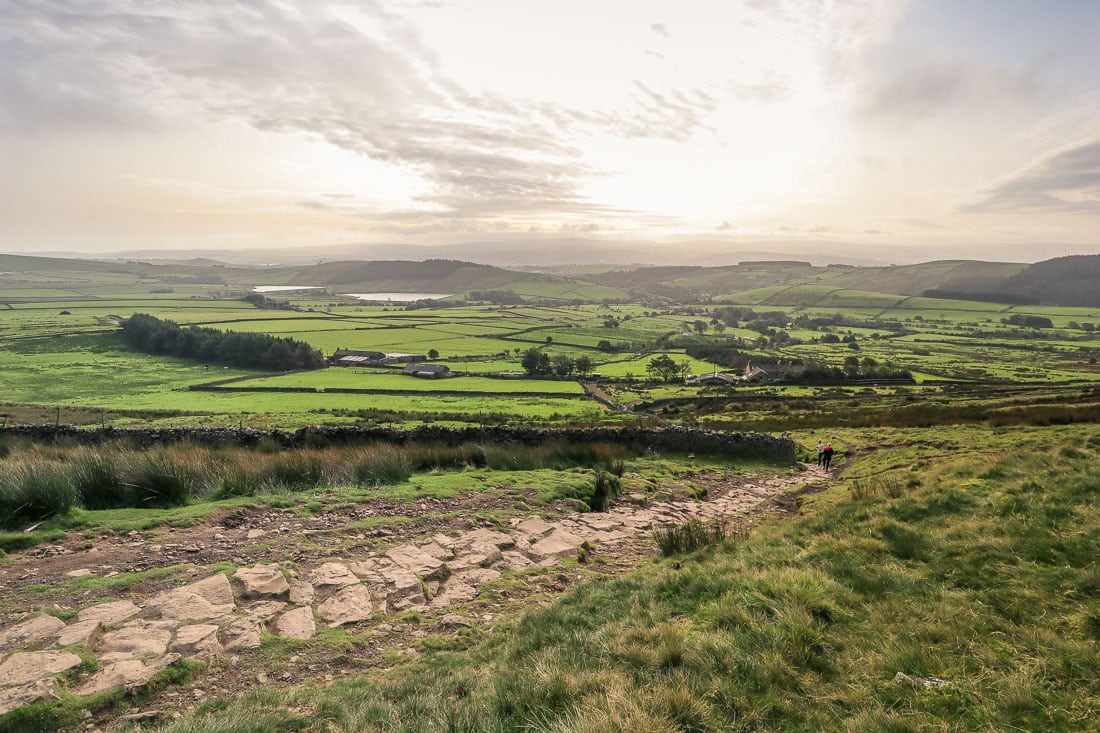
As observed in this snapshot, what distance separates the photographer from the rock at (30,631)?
505 centimetres

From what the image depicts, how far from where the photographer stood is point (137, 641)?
5309 mm

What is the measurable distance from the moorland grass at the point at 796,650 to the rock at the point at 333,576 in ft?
6.96

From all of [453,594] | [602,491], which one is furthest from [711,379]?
[453,594]

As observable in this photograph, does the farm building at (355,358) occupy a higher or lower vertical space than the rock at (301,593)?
lower

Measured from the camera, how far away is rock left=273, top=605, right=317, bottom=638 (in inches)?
233

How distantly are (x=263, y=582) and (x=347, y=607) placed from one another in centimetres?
130

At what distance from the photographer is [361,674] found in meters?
5.30

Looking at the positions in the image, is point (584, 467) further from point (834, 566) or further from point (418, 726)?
point (418, 726)

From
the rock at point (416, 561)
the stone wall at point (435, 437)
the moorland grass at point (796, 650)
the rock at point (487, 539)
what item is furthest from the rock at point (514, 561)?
the stone wall at point (435, 437)

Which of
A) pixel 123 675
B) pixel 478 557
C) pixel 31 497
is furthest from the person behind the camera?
pixel 478 557

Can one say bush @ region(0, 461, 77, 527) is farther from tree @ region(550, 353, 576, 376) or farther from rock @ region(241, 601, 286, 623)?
tree @ region(550, 353, 576, 376)

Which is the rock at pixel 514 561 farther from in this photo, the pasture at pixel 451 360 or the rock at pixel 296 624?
the pasture at pixel 451 360

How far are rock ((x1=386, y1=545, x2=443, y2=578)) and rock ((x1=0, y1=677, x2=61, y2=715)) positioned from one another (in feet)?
13.0

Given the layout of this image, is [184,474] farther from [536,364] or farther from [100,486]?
[536,364]
